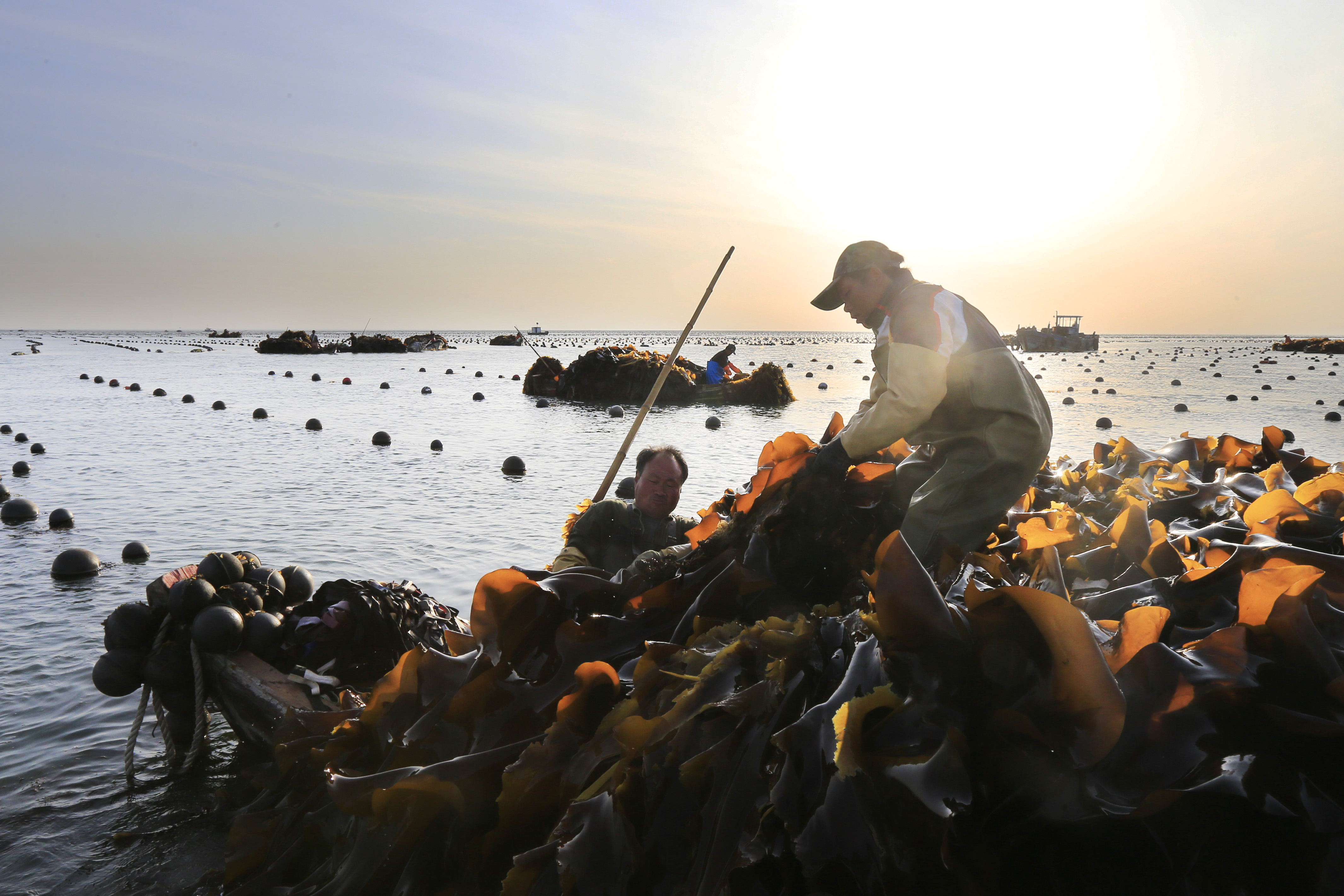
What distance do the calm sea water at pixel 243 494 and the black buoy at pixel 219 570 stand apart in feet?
3.09

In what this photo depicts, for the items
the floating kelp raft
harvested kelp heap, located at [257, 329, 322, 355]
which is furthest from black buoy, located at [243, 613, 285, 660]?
harvested kelp heap, located at [257, 329, 322, 355]

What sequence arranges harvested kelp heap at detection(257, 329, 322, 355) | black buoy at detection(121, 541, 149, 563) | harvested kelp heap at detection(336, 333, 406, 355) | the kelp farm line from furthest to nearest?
harvested kelp heap at detection(336, 333, 406, 355), harvested kelp heap at detection(257, 329, 322, 355), black buoy at detection(121, 541, 149, 563), the kelp farm line

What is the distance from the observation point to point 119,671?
380 cm

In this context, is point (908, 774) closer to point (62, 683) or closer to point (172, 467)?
point (62, 683)

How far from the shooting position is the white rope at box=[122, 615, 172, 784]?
3766 mm

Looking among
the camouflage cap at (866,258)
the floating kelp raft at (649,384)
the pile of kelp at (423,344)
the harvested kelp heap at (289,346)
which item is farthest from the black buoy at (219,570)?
the pile of kelp at (423,344)

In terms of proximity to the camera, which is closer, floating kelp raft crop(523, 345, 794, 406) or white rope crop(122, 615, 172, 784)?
white rope crop(122, 615, 172, 784)

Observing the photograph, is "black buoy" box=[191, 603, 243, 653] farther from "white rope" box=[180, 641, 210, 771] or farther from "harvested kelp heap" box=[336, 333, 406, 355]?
"harvested kelp heap" box=[336, 333, 406, 355]

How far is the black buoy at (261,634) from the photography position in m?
3.96

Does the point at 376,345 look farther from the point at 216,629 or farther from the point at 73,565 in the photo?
the point at 216,629

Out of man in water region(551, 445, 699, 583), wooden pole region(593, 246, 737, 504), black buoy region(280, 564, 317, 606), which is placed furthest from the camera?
wooden pole region(593, 246, 737, 504)

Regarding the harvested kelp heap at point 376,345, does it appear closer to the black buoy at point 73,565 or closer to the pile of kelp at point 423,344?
the pile of kelp at point 423,344

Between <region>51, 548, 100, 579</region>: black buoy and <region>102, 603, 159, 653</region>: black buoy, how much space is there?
3.74 metres

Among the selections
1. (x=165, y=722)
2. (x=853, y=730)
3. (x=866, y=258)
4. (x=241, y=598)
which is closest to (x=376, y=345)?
(x=241, y=598)
